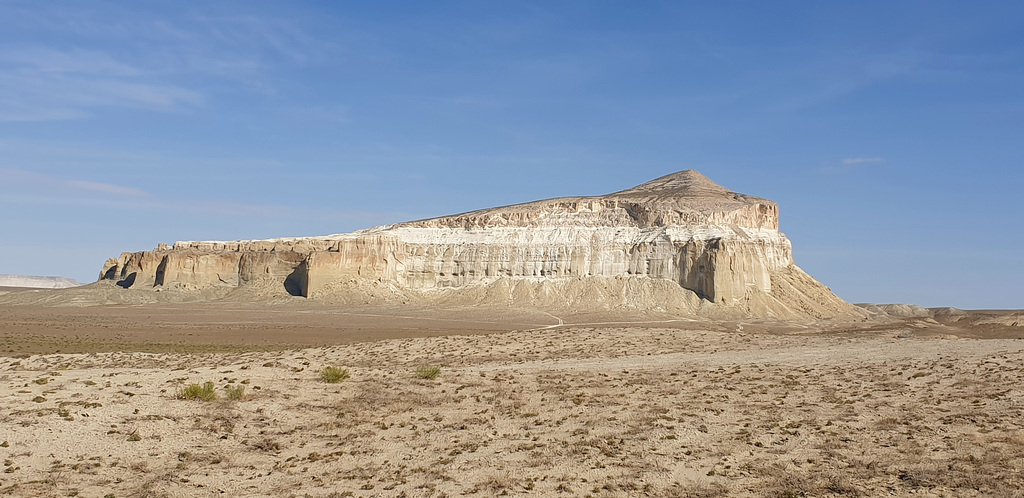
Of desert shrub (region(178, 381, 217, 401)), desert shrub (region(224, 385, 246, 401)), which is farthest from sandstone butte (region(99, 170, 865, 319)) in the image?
desert shrub (region(178, 381, 217, 401))

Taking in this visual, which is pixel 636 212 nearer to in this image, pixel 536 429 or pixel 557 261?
pixel 557 261

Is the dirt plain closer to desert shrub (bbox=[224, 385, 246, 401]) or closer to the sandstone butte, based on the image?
desert shrub (bbox=[224, 385, 246, 401])

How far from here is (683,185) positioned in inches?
4166

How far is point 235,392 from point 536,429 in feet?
16.7

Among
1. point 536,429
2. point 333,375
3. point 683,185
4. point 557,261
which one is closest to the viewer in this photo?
point 536,429

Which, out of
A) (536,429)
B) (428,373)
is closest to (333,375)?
(428,373)

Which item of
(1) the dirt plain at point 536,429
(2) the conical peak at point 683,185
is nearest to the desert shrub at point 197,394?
(1) the dirt plain at point 536,429

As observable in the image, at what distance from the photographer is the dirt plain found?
9969 millimetres

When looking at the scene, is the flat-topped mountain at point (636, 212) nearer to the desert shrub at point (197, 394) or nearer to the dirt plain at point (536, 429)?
the dirt plain at point (536, 429)

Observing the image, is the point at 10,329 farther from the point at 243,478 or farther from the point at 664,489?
the point at 664,489

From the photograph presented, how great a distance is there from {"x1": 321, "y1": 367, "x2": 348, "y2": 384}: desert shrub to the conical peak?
282ft

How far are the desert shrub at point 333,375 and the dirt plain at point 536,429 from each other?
13 cm

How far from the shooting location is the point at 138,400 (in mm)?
13008

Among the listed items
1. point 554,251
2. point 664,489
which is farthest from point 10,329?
point 554,251
